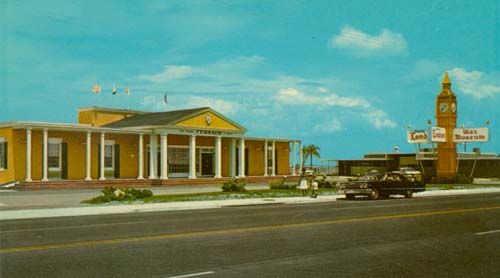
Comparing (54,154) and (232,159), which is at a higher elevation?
(54,154)

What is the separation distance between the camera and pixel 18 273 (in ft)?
30.4

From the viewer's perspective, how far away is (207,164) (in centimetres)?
5412

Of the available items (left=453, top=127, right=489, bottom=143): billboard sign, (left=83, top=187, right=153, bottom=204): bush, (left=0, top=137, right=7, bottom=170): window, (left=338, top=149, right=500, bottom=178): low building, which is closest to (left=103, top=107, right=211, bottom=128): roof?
(left=0, top=137, right=7, bottom=170): window

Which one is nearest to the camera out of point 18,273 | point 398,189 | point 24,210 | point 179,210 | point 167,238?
point 18,273

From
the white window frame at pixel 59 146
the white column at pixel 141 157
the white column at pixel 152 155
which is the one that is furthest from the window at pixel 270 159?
the white window frame at pixel 59 146

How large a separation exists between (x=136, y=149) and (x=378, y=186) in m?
22.6

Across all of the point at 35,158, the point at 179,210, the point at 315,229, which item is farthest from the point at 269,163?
the point at 315,229

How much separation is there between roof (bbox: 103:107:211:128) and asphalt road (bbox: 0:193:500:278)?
28753 mm

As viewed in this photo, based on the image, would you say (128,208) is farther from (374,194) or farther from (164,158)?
(164,158)

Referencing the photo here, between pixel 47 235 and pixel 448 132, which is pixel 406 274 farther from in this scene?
pixel 448 132

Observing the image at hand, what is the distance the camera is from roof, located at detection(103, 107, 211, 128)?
158 feet

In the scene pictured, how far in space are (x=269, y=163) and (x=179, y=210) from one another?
116ft

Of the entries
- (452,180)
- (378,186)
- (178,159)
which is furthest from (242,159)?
(378,186)

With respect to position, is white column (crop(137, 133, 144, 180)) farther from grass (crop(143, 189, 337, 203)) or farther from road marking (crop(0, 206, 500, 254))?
road marking (crop(0, 206, 500, 254))
